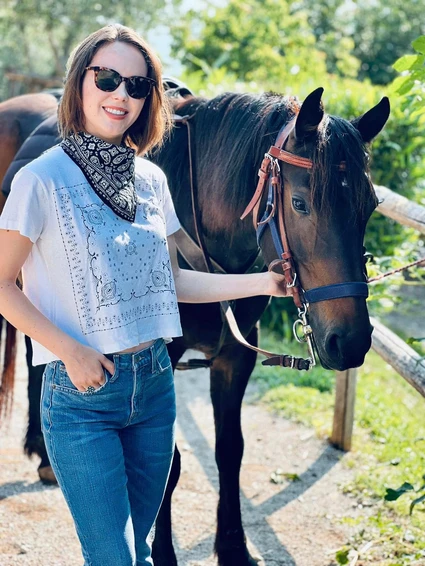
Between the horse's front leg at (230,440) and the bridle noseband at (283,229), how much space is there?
2.17 ft

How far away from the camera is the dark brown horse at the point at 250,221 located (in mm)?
2080

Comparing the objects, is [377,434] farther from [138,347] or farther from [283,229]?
[138,347]

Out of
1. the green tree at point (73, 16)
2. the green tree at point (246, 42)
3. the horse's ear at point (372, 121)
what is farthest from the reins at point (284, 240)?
the green tree at point (73, 16)

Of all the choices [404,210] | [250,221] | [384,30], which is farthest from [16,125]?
[384,30]

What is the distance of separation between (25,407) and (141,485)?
3.11m

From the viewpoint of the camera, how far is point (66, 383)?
176cm

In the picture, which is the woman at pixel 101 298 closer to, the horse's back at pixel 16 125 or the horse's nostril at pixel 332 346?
the horse's nostril at pixel 332 346

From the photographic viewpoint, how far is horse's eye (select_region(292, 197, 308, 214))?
2.14 m

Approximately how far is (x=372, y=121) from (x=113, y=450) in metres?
1.30

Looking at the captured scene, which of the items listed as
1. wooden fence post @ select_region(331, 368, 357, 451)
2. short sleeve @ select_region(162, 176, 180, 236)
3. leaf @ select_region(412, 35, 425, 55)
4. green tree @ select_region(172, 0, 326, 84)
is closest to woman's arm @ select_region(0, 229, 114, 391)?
short sleeve @ select_region(162, 176, 180, 236)

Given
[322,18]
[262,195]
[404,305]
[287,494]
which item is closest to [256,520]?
[287,494]

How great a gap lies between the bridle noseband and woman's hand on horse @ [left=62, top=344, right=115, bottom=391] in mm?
678

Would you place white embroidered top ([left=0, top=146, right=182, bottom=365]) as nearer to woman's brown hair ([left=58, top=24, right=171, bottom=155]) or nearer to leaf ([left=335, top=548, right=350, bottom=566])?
woman's brown hair ([left=58, top=24, right=171, bottom=155])

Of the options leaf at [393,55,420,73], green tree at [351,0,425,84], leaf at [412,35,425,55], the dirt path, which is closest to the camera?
leaf at [412,35,425,55]
